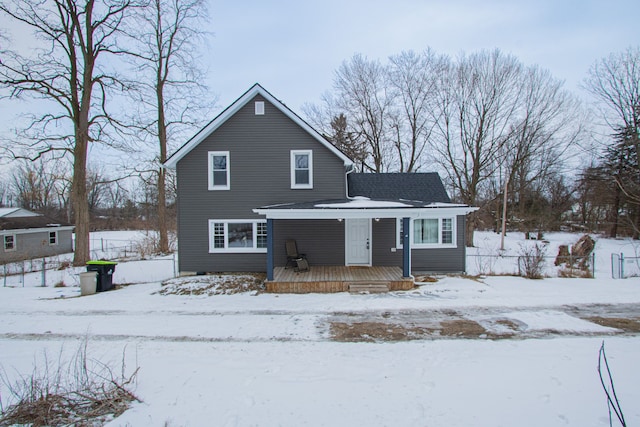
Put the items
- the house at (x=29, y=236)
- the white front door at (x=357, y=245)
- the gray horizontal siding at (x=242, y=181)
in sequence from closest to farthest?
1. the gray horizontal siding at (x=242, y=181)
2. the white front door at (x=357, y=245)
3. the house at (x=29, y=236)

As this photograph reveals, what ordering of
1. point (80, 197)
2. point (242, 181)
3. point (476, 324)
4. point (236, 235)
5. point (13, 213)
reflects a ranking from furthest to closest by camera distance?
point (13, 213)
point (80, 197)
point (236, 235)
point (242, 181)
point (476, 324)

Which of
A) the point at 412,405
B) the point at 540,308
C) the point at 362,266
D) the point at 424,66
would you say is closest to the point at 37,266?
the point at 362,266

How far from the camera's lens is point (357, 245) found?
12.8 m

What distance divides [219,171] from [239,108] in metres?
2.64

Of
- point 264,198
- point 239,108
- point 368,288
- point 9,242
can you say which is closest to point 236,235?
point 264,198

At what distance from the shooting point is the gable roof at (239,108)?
12.1 m


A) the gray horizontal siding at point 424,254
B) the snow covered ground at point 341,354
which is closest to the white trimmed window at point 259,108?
the gray horizontal siding at point 424,254

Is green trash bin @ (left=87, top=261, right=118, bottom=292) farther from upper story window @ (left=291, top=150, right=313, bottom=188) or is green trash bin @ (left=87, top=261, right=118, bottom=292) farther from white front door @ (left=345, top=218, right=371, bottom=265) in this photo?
white front door @ (left=345, top=218, right=371, bottom=265)

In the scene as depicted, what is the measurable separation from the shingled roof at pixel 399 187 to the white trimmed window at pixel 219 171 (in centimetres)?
531

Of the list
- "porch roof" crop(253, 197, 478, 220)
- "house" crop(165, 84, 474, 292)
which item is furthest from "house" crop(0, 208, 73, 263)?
"porch roof" crop(253, 197, 478, 220)

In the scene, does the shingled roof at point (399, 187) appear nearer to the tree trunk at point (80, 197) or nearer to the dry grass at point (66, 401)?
the dry grass at point (66, 401)

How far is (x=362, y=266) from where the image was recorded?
41.4ft

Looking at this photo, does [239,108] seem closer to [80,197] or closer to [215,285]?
[215,285]

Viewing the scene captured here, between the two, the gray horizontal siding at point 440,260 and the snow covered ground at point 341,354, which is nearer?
the snow covered ground at point 341,354
